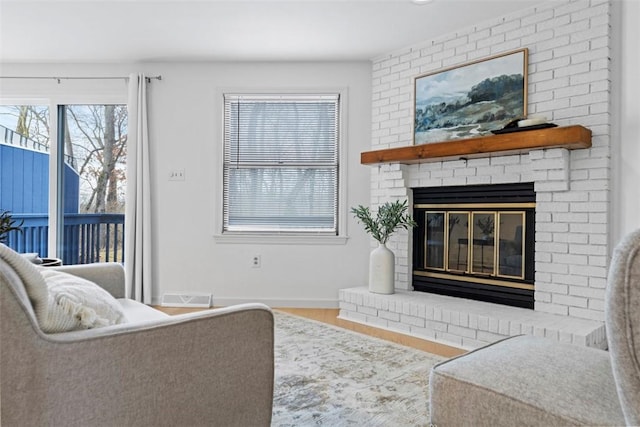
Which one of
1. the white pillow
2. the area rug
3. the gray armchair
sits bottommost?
the area rug

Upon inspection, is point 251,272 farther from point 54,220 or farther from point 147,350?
point 147,350

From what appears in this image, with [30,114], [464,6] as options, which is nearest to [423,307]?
[464,6]

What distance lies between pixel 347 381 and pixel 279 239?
1.97 meters

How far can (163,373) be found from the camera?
1.15 metres

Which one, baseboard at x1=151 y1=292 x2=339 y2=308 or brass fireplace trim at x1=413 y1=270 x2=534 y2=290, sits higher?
brass fireplace trim at x1=413 y1=270 x2=534 y2=290

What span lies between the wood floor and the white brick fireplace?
90 millimetres

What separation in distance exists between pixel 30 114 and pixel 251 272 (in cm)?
276

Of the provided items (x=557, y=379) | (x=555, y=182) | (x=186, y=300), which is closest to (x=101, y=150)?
(x=186, y=300)

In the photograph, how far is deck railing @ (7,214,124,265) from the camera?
412 centimetres

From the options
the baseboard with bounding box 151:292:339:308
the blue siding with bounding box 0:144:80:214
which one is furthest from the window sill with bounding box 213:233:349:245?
the blue siding with bounding box 0:144:80:214

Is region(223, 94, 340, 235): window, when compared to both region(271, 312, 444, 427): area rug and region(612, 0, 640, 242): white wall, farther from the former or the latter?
region(612, 0, 640, 242): white wall

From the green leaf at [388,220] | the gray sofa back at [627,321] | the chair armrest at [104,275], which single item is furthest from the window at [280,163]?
the gray sofa back at [627,321]

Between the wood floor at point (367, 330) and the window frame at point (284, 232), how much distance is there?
2.06ft

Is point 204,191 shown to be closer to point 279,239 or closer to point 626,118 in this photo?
point 279,239
